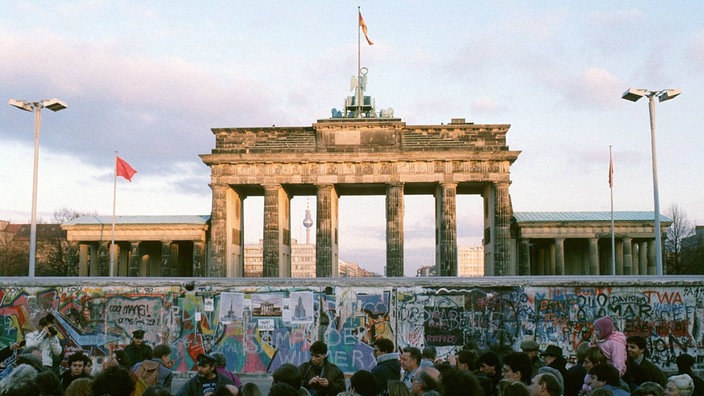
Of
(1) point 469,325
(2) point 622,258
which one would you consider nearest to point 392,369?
(1) point 469,325

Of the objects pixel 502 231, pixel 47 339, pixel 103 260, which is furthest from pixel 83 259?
pixel 47 339

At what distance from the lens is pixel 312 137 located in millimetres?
52000

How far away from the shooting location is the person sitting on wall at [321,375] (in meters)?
7.95

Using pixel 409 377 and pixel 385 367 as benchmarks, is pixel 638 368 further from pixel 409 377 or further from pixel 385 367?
pixel 385 367

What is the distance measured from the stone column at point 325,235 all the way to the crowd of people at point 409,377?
1574 inches

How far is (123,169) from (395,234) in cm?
1864

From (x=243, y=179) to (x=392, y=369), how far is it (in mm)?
44748

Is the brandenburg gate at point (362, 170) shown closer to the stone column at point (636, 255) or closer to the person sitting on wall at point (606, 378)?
the stone column at point (636, 255)

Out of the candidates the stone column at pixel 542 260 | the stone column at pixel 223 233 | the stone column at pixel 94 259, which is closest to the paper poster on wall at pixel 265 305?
the stone column at pixel 223 233

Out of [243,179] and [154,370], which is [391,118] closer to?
[243,179]

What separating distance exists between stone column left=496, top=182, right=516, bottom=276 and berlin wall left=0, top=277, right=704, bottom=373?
3507cm

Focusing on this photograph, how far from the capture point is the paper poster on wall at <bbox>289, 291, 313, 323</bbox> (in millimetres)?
15438

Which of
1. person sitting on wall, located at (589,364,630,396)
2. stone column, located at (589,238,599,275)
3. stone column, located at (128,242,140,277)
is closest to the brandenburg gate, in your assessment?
stone column, located at (589,238,599,275)

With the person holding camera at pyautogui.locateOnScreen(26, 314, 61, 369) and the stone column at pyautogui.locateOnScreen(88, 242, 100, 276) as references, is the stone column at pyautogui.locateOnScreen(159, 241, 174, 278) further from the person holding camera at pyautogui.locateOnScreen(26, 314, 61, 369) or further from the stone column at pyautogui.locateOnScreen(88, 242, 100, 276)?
the person holding camera at pyautogui.locateOnScreen(26, 314, 61, 369)
